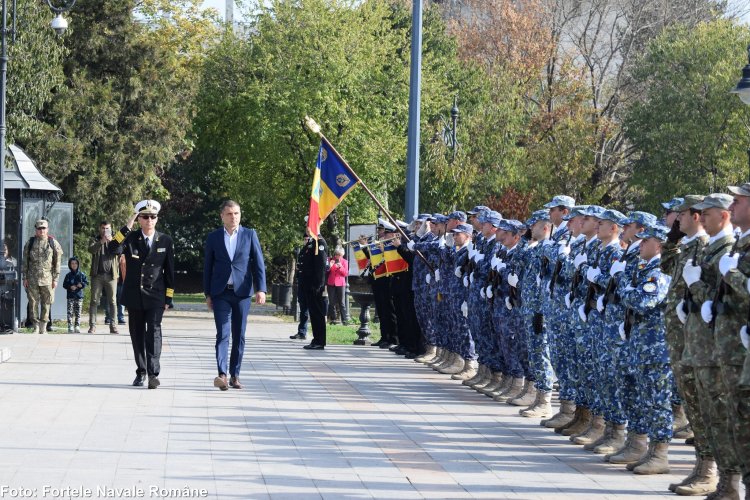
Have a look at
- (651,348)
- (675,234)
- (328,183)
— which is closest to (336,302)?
(328,183)

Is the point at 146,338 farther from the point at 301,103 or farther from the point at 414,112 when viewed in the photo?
→ the point at 301,103

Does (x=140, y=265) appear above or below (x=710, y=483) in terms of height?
above

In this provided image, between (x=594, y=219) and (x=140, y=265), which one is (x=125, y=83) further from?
(x=594, y=219)

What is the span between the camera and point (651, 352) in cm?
1040

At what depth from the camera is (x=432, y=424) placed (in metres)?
13.0

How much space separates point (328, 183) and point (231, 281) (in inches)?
261

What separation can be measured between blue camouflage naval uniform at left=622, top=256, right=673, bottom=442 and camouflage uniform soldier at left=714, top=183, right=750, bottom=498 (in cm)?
159

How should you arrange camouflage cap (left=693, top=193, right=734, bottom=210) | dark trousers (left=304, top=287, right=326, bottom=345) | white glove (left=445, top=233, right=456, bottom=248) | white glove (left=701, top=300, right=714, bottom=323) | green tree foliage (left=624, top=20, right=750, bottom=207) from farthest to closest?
1. green tree foliage (left=624, top=20, right=750, bottom=207)
2. dark trousers (left=304, top=287, right=326, bottom=345)
3. white glove (left=445, top=233, right=456, bottom=248)
4. camouflage cap (left=693, top=193, right=734, bottom=210)
5. white glove (left=701, top=300, right=714, bottom=323)

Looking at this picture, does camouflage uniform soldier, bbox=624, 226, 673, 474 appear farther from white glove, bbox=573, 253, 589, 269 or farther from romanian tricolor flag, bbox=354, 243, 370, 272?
romanian tricolor flag, bbox=354, 243, 370, 272

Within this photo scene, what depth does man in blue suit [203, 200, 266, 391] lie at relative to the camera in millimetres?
15547

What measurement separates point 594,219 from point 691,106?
125ft

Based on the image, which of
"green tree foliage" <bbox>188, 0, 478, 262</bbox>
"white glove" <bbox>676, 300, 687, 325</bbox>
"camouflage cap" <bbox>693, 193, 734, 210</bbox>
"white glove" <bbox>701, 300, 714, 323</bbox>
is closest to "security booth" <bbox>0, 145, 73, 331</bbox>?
"green tree foliage" <bbox>188, 0, 478, 262</bbox>

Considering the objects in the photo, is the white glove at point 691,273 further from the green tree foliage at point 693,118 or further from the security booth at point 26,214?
the green tree foliage at point 693,118

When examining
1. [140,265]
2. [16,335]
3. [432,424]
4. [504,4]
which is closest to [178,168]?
[504,4]
